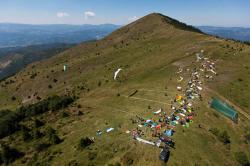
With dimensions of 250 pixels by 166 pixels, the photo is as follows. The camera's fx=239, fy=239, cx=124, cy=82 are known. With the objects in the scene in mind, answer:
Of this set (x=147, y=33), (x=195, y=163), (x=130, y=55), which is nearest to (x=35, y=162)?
(x=195, y=163)

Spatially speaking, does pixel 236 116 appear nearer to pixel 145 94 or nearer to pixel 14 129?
pixel 145 94

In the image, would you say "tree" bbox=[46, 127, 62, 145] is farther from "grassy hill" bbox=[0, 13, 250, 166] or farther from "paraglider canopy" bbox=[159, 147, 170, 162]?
"paraglider canopy" bbox=[159, 147, 170, 162]

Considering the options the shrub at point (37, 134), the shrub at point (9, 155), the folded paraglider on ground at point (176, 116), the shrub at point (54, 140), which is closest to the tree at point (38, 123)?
the shrub at point (37, 134)

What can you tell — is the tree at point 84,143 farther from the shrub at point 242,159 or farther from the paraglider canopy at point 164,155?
the shrub at point 242,159

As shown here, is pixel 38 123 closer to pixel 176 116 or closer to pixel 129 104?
pixel 129 104

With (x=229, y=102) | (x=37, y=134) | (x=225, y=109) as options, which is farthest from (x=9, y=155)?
(x=229, y=102)
